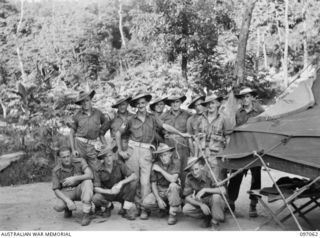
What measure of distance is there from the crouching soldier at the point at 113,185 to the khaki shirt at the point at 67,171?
0.24 metres

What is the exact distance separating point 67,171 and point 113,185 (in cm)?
68

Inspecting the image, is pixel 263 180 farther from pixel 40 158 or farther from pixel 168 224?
pixel 40 158

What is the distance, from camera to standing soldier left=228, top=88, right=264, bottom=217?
6.54 metres

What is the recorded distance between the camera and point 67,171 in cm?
639

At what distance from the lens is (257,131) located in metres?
5.38

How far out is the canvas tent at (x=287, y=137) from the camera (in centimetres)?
482

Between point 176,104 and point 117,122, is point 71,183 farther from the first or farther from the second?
point 176,104

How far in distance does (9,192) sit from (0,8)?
19.8 m

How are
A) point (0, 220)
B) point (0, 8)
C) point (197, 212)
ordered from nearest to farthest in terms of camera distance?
point (197, 212)
point (0, 220)
point (0, 8)

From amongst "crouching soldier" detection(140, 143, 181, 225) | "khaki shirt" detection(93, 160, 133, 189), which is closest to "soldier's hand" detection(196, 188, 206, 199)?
"crouching soldier" detection(140, 143, 181, 225)

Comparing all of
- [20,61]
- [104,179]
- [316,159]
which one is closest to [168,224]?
[104,179]

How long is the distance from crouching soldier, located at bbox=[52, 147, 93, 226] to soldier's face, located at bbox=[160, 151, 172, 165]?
0.99m

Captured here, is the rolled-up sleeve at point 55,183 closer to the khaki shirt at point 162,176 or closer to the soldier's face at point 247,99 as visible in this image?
the khaki shirt at point 162,176

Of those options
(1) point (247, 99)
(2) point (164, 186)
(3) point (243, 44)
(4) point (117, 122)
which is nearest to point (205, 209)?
(2) point (164, 186)
